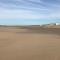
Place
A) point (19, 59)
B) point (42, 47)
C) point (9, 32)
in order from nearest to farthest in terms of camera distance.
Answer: point (19, 59) < point (42, 47) < point (9, 32)

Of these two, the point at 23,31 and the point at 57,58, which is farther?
the point at 23,31

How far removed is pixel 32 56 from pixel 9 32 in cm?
145

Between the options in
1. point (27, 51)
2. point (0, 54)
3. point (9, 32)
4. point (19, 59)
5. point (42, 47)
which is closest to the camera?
point (19, 59)

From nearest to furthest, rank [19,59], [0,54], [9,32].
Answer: [19,59]
[0,54]
[9,32]

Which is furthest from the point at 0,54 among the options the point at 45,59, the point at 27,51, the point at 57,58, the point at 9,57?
the point at 57,58

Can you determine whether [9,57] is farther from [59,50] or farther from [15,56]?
[59,50]

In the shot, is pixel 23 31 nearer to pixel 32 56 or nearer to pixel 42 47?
pixel 42 47

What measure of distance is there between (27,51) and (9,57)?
0.27 m

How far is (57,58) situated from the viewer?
5.31 ft

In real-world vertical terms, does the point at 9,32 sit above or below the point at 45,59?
above

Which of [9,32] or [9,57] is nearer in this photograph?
[9,57]

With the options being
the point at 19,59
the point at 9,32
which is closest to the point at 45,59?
the point at 19,59

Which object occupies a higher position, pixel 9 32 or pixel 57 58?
pixel 9 32

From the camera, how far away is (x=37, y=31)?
3215mm
